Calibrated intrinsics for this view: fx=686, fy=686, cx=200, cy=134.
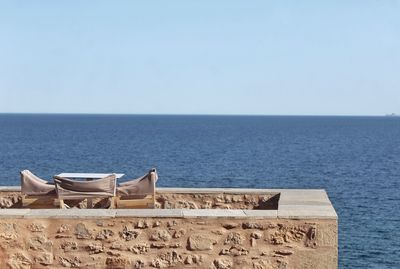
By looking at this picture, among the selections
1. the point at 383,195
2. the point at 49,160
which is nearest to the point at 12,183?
the point at 49,160

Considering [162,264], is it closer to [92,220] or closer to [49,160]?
[92,220]

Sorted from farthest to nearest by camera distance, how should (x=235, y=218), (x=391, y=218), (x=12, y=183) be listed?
1. (x=12, y=183)
2. (x=391, y=218)
3. (x=235, y=218)

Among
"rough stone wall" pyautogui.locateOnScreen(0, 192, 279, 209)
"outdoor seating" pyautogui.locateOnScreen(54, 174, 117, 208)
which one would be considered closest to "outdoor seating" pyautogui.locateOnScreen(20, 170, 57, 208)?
"outdoor seating" pyautogui.locateOnScreen(54, 174, 117, 208)

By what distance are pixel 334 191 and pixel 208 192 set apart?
92.2 feet

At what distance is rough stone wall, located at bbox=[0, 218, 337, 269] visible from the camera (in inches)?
330

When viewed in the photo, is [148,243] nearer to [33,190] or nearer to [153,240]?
[153,240]

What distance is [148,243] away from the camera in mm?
8438

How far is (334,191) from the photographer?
→ 1506 inches

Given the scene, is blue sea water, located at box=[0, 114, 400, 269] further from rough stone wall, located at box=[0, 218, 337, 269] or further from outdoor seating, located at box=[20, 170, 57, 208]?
rough stone wall, located at box=[0, 218, 337, 269]

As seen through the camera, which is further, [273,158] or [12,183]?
[273,158]

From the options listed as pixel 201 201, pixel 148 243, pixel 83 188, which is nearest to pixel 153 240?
pixel 148 243

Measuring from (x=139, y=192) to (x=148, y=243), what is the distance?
268 centimetres

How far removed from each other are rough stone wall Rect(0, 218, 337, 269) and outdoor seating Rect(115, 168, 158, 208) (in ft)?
8.42

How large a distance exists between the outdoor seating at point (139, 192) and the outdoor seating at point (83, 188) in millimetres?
303
